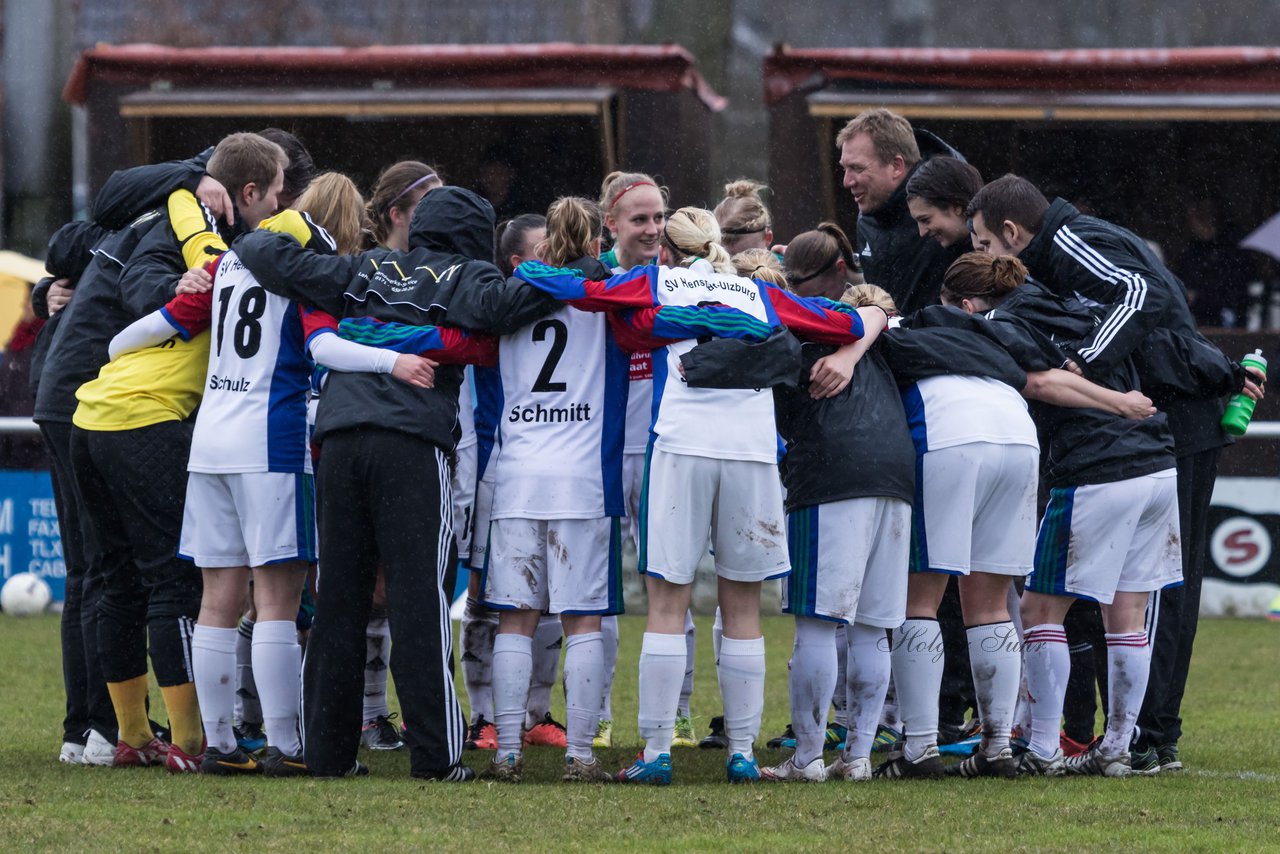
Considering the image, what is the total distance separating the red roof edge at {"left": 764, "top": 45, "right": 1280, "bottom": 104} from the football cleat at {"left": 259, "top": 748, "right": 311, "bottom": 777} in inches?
329

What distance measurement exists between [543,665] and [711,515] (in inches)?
63.8

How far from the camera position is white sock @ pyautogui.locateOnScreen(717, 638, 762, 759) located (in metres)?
5.79

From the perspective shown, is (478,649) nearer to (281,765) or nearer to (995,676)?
(281,765)

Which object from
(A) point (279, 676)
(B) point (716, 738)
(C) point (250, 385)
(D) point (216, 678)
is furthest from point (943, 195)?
(D) point (216, 678)

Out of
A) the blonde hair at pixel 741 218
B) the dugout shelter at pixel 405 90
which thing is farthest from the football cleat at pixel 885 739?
the dugout shelter at pixel 405 90

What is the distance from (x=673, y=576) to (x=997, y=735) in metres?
1.28

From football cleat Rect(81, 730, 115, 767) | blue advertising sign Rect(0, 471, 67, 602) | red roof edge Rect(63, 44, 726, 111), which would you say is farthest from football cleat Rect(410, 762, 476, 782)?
red roof edge Rect(63, 44, 726, 111)

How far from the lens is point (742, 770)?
231 inches

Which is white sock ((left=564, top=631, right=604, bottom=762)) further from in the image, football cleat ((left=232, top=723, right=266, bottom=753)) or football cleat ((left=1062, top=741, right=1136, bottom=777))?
football cleat ((left=1062, top=741, right=1136, bottom=777))

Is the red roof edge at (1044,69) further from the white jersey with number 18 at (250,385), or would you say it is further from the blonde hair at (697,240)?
the white jersey with number 18 at (250,385)

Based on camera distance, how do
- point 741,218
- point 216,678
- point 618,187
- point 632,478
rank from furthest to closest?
1. point 741,218
2. point 632,478
3. point 618,187
4. point 216,678

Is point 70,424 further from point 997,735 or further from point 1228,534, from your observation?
point 1228,534

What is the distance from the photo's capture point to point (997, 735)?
6000 millimetres

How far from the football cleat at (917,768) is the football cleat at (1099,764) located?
0.50m
